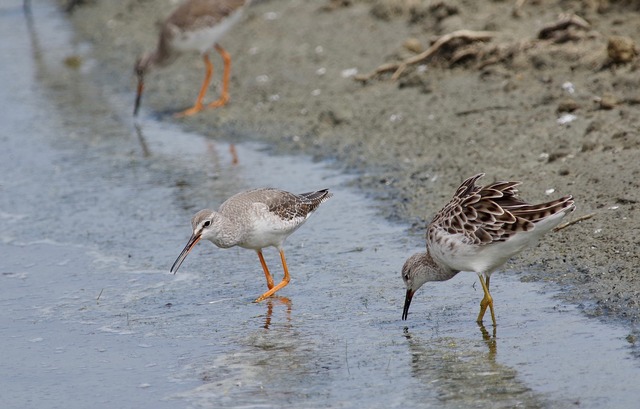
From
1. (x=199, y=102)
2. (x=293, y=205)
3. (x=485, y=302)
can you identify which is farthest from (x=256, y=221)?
(x=199, y=102)

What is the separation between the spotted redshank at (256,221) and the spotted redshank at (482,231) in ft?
4.72

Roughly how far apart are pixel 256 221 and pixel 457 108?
4.11 metres

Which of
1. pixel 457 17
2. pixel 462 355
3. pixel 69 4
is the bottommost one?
pixel 69 4

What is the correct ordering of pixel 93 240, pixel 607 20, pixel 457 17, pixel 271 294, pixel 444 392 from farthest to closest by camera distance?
pixel 457 17, pixel 607 20, pixel 93 240, pixel 271 294, pixel 444 392

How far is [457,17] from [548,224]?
7.59m

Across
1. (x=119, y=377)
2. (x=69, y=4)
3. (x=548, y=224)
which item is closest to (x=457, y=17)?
(x=548, y=224)

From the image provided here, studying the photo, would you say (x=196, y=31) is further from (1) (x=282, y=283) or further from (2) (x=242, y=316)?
(2) (x=242, y=316)

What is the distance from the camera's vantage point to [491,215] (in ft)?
23.2

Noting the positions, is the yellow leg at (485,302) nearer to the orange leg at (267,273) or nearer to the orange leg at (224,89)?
the orange leg at (267,273)

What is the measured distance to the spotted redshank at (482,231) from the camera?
692cm

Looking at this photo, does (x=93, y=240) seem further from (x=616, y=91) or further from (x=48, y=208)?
(x=616, y=91)

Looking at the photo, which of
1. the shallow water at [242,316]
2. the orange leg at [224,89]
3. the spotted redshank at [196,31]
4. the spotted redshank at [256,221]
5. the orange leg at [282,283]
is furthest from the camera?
the spotted redshank at [196,31]

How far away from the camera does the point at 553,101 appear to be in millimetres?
11195

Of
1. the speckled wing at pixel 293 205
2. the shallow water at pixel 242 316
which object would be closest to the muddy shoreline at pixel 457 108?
the shallow water at pixel 242 316
